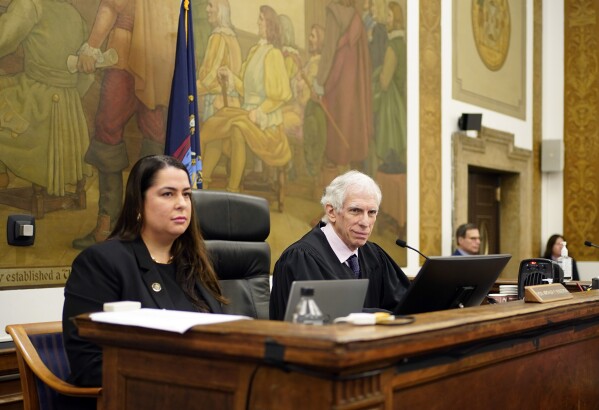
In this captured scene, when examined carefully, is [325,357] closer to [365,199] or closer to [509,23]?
[365,199]

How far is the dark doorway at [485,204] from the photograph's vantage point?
1095cm

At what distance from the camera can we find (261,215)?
4.41 meters

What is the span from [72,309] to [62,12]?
2.85 m

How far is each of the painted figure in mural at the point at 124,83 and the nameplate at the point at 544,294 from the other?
321 cm

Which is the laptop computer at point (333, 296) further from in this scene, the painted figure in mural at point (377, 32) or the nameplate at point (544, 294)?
the painted figure in mural at point (377, 32)

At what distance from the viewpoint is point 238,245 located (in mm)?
4258

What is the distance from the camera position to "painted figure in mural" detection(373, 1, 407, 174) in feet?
28.5

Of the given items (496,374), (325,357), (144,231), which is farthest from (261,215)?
(325,357)

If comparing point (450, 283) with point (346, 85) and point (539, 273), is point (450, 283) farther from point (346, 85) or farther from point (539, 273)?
point (346, 85)

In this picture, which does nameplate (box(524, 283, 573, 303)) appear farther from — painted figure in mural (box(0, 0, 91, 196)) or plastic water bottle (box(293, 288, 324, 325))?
painted figure in mural (box(0, 0, 91, 196))

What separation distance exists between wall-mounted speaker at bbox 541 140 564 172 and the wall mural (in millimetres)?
3911

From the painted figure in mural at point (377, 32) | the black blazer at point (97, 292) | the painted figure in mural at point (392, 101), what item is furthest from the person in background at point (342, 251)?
the painted figure in mural at point (377, 32)

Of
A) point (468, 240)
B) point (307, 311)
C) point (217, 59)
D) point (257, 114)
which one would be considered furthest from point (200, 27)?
point (307, 311)

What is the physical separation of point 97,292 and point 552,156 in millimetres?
10061
